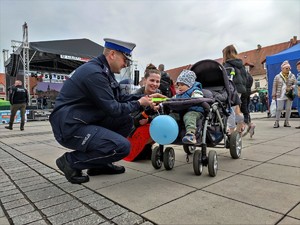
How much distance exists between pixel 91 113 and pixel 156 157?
102cm

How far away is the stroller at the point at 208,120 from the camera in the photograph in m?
2.68

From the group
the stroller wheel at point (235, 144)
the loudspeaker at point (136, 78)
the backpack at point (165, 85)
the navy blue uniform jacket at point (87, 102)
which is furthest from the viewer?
the loudspeaker at point (136, 78)

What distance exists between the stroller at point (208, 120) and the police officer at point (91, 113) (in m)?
0.54

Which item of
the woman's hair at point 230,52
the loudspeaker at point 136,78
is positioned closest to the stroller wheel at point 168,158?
the woman's hair at point 230,52

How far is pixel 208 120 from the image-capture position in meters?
2.89

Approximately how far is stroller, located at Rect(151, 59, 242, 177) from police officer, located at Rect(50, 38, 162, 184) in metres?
0.54

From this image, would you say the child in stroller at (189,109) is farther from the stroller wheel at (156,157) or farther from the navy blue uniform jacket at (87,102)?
the navy blue uniform jacket at (87,102)

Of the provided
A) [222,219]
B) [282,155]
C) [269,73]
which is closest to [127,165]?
[222,219]

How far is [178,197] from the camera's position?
217 centimetres

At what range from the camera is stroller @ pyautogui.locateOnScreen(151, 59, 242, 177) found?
8.80 ft

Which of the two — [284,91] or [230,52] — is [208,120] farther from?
[284,91]

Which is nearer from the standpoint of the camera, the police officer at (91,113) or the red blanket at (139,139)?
the police officer at (91,113)

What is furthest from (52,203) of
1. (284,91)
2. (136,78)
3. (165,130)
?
Answer: (136,78)

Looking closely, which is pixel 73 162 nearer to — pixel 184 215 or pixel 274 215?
pixel 184 215
